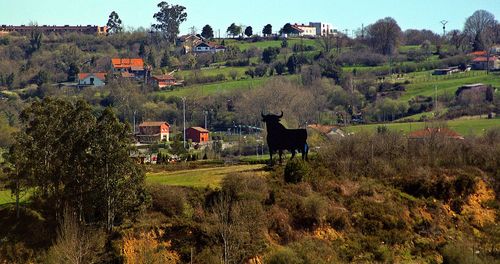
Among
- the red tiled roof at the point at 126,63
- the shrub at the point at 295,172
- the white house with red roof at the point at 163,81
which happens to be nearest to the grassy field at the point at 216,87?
the white house with red roof at the point at 163,81

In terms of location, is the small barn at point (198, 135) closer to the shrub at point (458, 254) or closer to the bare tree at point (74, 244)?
the bare tree at point (74, 244)

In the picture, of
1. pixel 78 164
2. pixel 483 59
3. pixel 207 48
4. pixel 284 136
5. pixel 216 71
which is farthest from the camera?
pixel 207 48

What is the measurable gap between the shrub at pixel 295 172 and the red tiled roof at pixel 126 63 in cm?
6560

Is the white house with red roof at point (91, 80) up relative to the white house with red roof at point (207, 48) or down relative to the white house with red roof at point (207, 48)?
down

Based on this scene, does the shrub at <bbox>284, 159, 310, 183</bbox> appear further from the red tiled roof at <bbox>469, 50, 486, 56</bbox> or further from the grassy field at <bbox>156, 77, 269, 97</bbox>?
the red tiled roof at <bbox>469, 50, 486, 56</bbox>

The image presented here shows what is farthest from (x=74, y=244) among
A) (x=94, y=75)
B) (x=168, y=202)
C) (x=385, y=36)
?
(x=385, y=36)

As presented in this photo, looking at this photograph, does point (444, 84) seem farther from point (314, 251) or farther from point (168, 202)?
point (314, 251)

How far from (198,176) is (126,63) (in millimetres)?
65407

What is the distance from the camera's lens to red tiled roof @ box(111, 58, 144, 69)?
92750 millimetres

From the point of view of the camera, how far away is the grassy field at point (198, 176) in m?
28.9

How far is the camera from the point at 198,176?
30.1 metres

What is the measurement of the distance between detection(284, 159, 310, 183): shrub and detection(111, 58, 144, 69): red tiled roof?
65600 millimetres

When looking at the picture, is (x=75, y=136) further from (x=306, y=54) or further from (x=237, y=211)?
(x=306, y=54)

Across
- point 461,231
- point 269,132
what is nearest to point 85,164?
point 269,132
